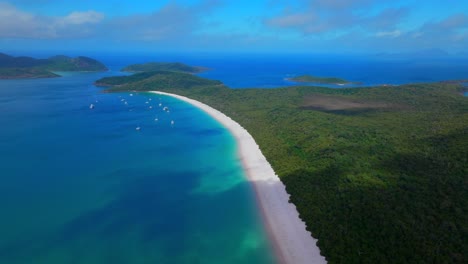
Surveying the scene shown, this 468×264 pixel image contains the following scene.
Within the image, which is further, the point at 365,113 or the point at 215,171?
the point at 365,113

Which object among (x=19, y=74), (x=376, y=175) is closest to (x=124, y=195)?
(x=376, y=175)

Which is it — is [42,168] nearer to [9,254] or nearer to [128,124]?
[9,254]

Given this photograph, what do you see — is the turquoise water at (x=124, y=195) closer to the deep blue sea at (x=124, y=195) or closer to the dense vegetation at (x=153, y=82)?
the deep blue sea at (x=124, y=195)

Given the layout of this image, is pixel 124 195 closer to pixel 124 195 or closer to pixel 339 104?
pixel 124 195

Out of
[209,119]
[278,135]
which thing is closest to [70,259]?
[278,135]

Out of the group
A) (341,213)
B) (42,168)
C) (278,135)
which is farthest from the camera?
(278,135)

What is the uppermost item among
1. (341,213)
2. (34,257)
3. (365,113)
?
(365,113)

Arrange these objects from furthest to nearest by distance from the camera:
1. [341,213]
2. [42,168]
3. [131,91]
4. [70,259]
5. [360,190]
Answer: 1. [131,91]
2. [42,168]
3. [360,190]
4. [341,213]
5. [70,259]
